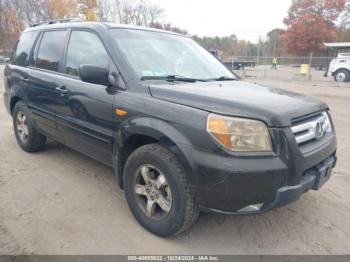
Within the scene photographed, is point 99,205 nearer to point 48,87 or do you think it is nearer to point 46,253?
point 46,253

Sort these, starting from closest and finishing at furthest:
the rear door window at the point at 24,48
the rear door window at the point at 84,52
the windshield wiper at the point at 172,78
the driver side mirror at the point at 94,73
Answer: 1. the driver side mirror at the point at 94,73
2. the windshield wiper at the point at 172,78
3. the rear door window at the point at 84,52
4. the rear door window at the point at 24,48

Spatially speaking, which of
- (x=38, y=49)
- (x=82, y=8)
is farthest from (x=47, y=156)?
(x=82, y=8)

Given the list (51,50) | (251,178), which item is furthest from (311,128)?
(51,50)

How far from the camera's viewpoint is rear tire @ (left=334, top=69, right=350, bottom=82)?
19406mm

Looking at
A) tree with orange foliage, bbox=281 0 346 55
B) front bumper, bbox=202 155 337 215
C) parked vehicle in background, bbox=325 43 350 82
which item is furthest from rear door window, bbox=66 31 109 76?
tree with orange foliage, bbox=281 0 346 55

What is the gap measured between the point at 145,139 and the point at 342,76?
2025cm

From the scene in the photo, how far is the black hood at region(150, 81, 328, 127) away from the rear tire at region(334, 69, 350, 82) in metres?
19.2

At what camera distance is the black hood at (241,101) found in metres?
2.34

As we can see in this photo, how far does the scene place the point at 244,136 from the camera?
2.30 metres

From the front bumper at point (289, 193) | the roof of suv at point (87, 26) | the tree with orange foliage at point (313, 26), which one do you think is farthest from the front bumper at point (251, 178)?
the tree with orange foliage at point (313, 26)

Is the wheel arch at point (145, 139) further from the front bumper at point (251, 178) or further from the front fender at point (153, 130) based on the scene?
the front bumper at point (251, 178)

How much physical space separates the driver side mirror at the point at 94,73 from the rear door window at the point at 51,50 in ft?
3.70

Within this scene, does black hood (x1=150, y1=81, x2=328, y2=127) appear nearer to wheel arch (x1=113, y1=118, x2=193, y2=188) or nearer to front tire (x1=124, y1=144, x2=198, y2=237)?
wheel arch (x1=113, y1=118, x2=193, y2=188)

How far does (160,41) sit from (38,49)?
6.23 feet
